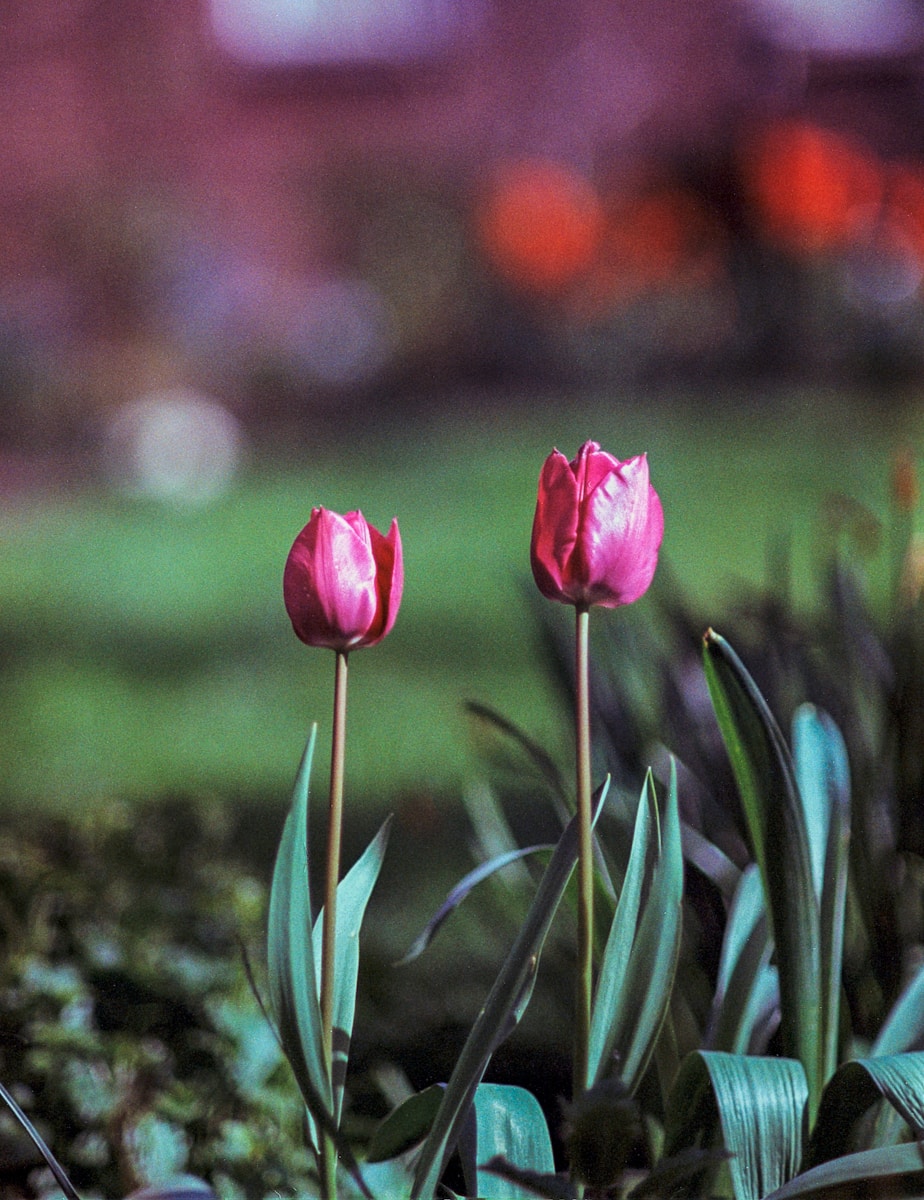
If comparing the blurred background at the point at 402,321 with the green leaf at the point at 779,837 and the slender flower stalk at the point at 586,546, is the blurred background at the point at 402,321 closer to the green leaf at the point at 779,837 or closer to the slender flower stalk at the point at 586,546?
the green leaf at the point at 779,837

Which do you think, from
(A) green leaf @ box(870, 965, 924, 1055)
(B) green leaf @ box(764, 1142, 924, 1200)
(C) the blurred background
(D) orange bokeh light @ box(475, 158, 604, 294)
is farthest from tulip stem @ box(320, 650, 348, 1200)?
(D) orange bokeh light @ box(475, 158, 604, 294)

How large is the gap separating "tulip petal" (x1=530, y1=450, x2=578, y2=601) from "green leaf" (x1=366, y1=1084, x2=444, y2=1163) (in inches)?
10.0

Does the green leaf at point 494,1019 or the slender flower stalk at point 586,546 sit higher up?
the slender flower stalk at point 586,546

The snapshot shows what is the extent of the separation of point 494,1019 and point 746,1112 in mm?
149

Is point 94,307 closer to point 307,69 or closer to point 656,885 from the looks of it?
point 307,69

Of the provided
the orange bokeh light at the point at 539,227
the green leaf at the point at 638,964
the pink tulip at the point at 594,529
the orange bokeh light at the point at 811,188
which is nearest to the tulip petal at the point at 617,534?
the pink tulip at the point at 594,529

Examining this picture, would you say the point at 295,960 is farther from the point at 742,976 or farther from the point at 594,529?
the point at 742,976

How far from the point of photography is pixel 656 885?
0.65 m

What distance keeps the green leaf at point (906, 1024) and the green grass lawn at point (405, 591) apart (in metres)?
0.66

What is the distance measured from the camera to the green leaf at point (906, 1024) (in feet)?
2.65

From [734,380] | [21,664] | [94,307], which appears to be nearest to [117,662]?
[21,664]

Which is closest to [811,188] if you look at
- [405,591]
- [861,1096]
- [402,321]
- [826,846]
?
[405,591]

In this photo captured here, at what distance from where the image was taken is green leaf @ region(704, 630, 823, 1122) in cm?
69

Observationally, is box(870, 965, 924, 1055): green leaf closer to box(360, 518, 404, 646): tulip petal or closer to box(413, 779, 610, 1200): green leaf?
box(413, 779, 610, 1200): green leaf
